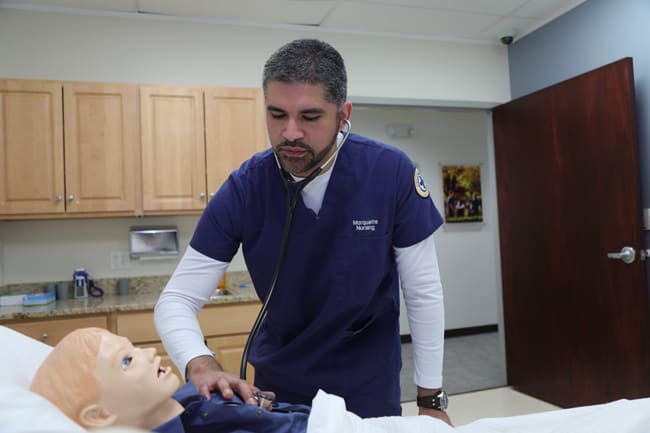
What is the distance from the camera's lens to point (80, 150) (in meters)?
2.60

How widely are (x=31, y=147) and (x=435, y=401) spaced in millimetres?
2285

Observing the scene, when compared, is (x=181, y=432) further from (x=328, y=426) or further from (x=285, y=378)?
(x=285, y=378)

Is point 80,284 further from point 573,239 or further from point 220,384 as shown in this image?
point 573,239

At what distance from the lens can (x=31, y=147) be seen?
2531 millimetres

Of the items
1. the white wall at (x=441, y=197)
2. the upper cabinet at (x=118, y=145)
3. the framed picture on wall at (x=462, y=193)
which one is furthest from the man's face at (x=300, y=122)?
the framed picture on wall at (x=462, y=193)

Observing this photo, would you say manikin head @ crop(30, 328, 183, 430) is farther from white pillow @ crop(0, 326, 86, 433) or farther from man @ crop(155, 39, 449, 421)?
man @ crop(155, 39, 449, 421)

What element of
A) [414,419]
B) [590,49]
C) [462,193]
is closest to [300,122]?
[414,419]

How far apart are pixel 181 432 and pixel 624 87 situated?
2614 millimetres

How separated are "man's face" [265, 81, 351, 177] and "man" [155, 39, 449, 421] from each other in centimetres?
5

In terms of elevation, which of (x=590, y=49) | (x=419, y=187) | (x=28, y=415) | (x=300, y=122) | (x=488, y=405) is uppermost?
(x=590, y=49)

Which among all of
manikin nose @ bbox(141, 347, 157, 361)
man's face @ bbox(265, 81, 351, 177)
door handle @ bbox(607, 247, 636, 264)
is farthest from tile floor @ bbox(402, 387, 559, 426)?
manikin nose @ bbox(141, 347, 157, 361)

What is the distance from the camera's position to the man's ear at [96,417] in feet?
2.65

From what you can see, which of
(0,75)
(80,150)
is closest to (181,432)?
(80,150)

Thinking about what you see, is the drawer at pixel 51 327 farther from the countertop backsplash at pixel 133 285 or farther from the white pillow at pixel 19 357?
the white pillow at pixel 19 357
